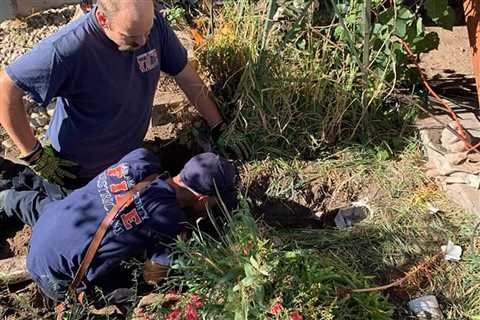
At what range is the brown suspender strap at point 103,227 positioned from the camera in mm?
2773

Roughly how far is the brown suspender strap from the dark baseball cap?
214 millimetres

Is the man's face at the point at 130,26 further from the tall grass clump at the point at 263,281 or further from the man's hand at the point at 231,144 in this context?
the tall grass clump at the point at 263,281

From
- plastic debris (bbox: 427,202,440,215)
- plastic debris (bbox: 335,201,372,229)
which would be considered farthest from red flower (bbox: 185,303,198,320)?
plastic debris (bbox: 427,202,440,215)

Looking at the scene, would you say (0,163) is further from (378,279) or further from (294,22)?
(378,279)

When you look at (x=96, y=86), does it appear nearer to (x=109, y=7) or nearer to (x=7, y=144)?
(x=109, y=7)

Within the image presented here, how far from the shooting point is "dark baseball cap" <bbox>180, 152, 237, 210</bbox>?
2.99 metres

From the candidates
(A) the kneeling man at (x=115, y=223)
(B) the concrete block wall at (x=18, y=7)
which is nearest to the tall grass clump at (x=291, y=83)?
(A) the kneeling man at (x=115, y=223)

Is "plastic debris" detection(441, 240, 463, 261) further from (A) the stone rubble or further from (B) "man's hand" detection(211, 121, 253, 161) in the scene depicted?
(B) "man's hand" detection(211, 121, 253, 161)

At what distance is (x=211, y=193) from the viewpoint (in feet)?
10.0

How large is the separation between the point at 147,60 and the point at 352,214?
1.38 metres

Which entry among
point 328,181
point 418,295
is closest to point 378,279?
point 418,295

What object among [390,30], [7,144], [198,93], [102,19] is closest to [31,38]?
[7,144]

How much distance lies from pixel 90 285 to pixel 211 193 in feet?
2.34

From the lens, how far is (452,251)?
309 cm
